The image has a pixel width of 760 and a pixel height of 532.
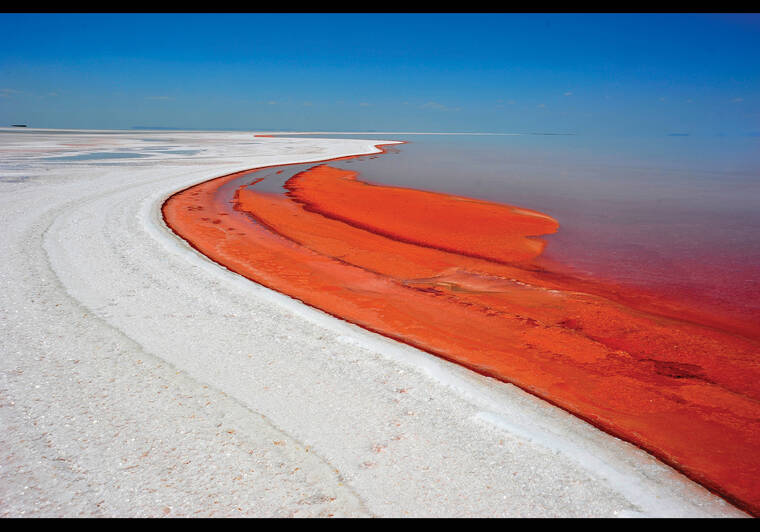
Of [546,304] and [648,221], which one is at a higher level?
[648,221]

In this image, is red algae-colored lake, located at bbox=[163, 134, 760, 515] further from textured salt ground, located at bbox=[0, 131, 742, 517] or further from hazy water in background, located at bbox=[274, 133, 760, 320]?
textured salt ground, located at bbox=[0, 131, 742, 517]

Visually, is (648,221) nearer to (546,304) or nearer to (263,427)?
(546,304)

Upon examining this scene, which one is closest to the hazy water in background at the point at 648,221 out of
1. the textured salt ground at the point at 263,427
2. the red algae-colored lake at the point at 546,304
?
the red algae-colored lake at the point at 546,304

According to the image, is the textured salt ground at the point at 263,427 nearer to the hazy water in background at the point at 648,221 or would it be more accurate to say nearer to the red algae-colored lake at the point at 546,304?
the red algae-colored lake at the point at 546,304

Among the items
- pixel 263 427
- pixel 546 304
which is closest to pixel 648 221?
pixel 546 304

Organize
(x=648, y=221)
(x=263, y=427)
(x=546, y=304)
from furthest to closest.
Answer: (x=648, y=221)
(x=546, y=304)
(x=263, y=427)
